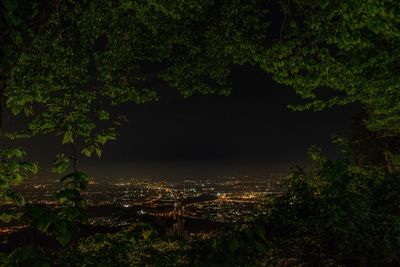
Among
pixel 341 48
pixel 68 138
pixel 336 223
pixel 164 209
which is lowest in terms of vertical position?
pixel 164 209

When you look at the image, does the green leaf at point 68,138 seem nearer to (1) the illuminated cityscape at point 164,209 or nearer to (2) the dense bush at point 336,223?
(1) the illuminated cityscape at point 164,209

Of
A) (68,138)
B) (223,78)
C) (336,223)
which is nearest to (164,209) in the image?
(223,78)

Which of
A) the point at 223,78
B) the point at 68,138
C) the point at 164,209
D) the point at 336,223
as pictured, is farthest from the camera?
the point at 164,209

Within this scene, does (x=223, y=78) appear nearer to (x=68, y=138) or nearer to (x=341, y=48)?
(x=341, y=48)

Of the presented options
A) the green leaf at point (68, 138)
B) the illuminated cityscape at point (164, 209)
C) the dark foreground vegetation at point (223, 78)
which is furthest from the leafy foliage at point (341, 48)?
the green leaf at point (68, 138)

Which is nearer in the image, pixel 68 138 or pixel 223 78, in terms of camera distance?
pixel 68 138

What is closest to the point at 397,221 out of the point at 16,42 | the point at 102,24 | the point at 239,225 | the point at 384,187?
the point at 384,187

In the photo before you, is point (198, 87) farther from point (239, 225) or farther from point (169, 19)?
point (239, 225)

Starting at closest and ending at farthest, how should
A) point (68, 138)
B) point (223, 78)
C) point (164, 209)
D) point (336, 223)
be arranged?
1. point (68, 138)
2. point (336, 223)
3. point (223, 78)
4. point (164, 209)

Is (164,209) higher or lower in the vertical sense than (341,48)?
lower
